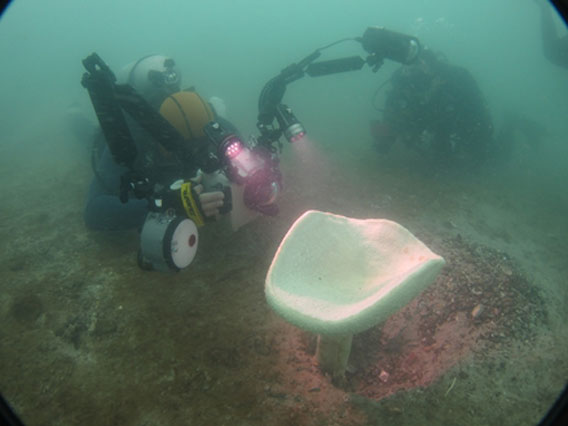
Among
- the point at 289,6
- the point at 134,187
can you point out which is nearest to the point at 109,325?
the point at 134,187

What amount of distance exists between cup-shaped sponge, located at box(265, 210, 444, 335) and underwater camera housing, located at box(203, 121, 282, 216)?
53.5 inches

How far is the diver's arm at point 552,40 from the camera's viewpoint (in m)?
11.4

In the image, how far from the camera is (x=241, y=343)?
8.50 feet

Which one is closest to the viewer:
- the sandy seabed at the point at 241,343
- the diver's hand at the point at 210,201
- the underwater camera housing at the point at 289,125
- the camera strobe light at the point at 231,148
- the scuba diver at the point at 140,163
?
the sandy seabed at the point at 241,343

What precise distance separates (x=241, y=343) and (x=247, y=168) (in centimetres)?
179

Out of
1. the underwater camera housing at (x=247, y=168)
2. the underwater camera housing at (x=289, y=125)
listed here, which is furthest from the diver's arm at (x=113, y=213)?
the underwater camera housing at (x=289, y=125)

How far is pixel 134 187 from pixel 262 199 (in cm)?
136

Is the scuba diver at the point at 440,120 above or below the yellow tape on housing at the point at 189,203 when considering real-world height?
below

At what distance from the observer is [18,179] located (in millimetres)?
7539

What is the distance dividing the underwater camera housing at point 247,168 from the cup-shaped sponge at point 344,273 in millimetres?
1359

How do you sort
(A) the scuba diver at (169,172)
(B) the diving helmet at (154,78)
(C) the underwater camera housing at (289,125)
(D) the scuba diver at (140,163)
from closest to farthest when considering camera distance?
(A) the scuba diver at (169,172) < (C) the underwater camera housing at (289,125) < (D) the scuba diver at (140,163) < (B) the diving helmet at (154,78)

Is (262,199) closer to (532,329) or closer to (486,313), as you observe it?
(486,313)

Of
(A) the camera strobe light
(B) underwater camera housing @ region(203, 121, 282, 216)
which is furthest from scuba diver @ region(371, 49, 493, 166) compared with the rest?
(A) the camera strobe light

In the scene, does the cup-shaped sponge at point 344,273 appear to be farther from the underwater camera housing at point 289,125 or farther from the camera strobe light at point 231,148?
the underwater camera housing at point 289,125
